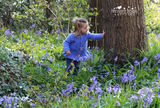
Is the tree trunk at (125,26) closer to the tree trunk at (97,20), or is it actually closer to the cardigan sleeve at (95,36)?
the cardigan sleeve at (95,36)

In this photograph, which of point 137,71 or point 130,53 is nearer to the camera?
point 137,71

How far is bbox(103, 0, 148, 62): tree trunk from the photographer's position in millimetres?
3037

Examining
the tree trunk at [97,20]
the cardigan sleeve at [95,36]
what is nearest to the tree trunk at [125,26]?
the cardigan sleeve at [95,36]

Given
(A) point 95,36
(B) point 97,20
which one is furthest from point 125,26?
(B) point 97,20

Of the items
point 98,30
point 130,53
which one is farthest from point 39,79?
point 98,30

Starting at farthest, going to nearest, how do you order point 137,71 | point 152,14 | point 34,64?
point 152,14
point 34,64
point 137,71

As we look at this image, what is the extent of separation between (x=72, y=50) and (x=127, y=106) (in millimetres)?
1848

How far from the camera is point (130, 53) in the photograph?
3123mm

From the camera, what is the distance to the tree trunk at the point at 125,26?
3037 mm

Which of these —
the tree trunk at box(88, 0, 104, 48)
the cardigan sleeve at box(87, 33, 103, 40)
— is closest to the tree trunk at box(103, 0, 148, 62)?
the cardigan sleeve at box(87, 33, 103, 40)

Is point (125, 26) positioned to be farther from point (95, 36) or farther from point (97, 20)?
point (97, 20)

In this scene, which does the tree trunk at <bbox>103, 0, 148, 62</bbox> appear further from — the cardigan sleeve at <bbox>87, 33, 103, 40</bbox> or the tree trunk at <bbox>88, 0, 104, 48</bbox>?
the tree trunk at <bbox>88, 0, 104, 48</bbox>

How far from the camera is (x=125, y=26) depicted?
3049 mm

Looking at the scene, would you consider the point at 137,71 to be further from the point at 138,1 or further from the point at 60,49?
the point at 60,49
